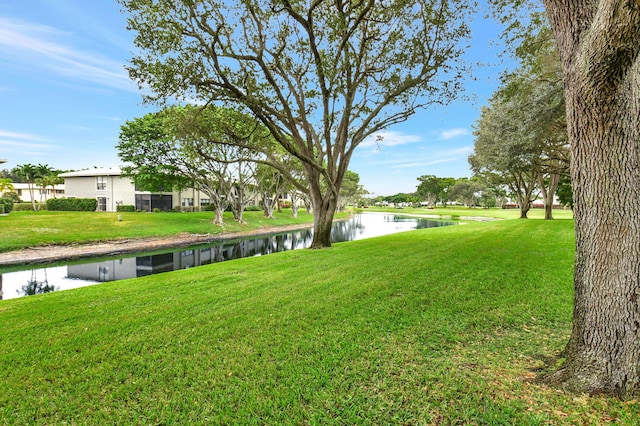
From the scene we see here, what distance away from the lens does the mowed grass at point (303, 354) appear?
2.44 m

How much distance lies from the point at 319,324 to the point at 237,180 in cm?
2657

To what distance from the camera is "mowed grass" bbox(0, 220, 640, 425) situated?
2443mm

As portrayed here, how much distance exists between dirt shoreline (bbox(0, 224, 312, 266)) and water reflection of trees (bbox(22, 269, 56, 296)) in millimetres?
4431

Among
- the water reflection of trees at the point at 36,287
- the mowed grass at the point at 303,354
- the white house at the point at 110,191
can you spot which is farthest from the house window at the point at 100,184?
the mowed grass at the point at 303,354

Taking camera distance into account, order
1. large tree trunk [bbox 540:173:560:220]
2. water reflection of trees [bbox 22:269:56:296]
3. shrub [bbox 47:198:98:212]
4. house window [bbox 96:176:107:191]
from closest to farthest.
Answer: water reflection of trees [bbox 22:269:56:296]
large tree trunk [bbox 540:173:560:220]
shrub [bbox 47:198:98:212]
house window [bbox 96:176:107:191]

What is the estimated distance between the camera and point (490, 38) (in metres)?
11.4

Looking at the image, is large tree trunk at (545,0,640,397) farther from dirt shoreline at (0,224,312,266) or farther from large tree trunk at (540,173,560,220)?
large tree trunk at (540,173,560,220)

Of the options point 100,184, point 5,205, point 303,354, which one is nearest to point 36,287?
point 303,354

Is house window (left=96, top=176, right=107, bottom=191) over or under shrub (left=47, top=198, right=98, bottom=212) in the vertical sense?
over

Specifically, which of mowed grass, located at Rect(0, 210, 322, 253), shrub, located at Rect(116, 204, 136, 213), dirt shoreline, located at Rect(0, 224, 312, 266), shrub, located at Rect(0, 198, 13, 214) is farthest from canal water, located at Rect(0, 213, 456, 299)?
shrub, located at Rect(116, 204, 136, 213)

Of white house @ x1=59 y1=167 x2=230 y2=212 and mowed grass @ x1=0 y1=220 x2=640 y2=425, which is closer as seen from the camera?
mowed grass @ x1=0 y1=220 x2=640 y2=425

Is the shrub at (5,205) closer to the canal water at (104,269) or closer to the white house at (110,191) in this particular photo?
the white house at (110,191)

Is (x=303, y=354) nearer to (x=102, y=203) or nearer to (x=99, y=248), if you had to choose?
(x=99, y=248)

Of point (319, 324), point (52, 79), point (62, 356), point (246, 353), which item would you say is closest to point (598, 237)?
point (319, 324)
